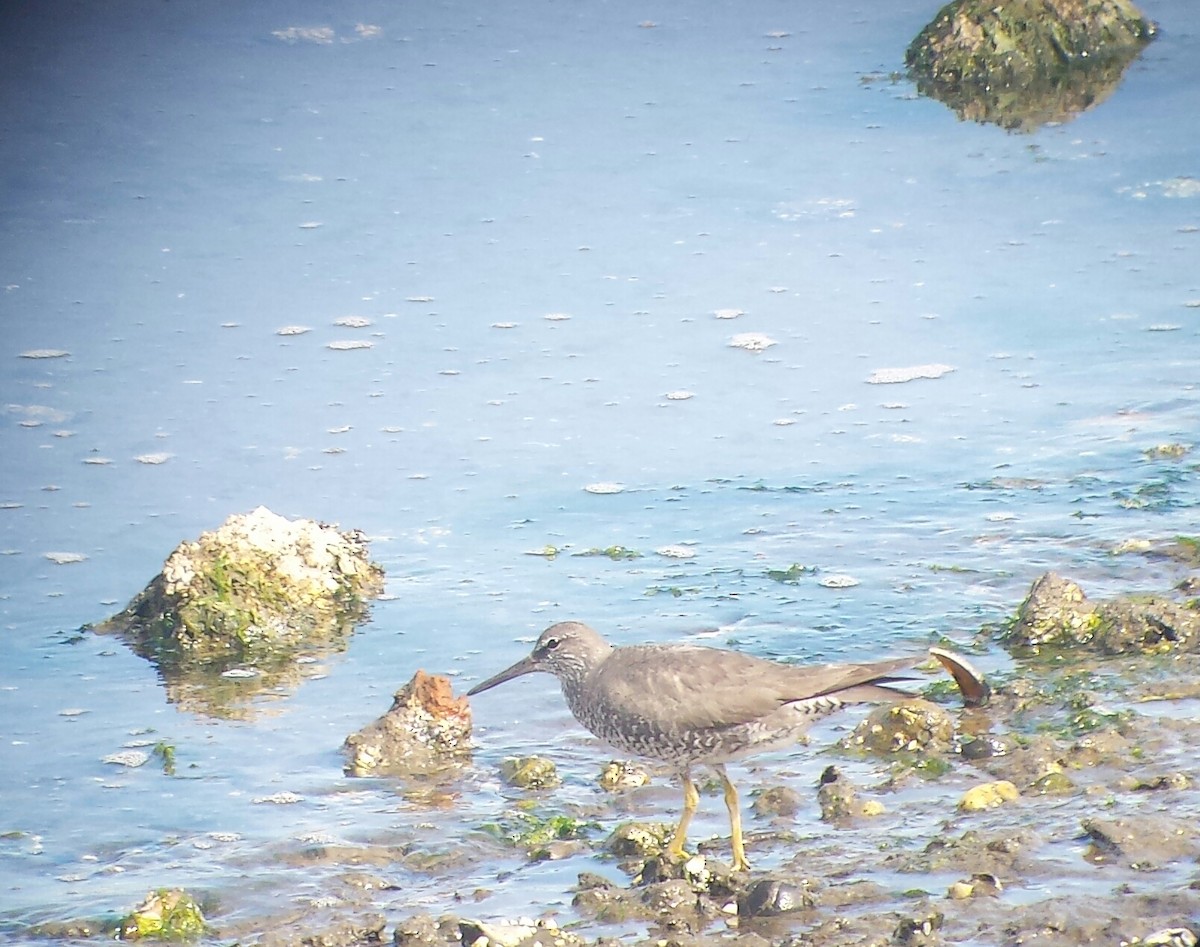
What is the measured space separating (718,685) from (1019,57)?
31.2 ft

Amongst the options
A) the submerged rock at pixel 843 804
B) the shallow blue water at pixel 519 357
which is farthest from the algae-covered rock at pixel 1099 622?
the submerged rock at pixel 843 804

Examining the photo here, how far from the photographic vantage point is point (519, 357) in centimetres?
987

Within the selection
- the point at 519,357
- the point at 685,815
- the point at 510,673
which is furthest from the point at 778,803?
the point at 519,357

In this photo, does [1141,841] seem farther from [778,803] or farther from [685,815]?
[685,815]

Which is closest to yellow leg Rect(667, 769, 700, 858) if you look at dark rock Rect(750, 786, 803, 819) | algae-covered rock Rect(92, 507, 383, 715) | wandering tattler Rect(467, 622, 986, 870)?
wandering tattler Rect(467, 622, 986, 870)

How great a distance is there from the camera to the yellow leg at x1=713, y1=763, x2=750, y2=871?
17.0ft

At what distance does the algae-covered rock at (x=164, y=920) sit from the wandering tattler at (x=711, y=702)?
1502 mm

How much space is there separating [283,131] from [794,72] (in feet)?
14.5

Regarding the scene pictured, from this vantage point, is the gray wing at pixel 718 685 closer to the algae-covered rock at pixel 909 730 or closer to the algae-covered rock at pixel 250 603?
the algae-covered rock at pixel 909 730

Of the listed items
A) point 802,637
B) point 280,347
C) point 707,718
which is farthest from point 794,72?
point 707,718

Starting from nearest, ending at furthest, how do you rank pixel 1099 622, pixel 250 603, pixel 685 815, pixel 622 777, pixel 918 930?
pixel 918 930 < pixel 685 815 < pixel 622 777 < pixel 1099 622 < pixel 250 603

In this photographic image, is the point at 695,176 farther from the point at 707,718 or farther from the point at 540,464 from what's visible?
the point at 707,718

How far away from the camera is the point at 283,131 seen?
13.3 metres

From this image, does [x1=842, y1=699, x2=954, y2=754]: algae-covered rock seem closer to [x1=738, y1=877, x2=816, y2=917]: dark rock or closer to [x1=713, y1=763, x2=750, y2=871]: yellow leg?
[x1=713, y1=763, x2=750, y2=871]: yellow leg
